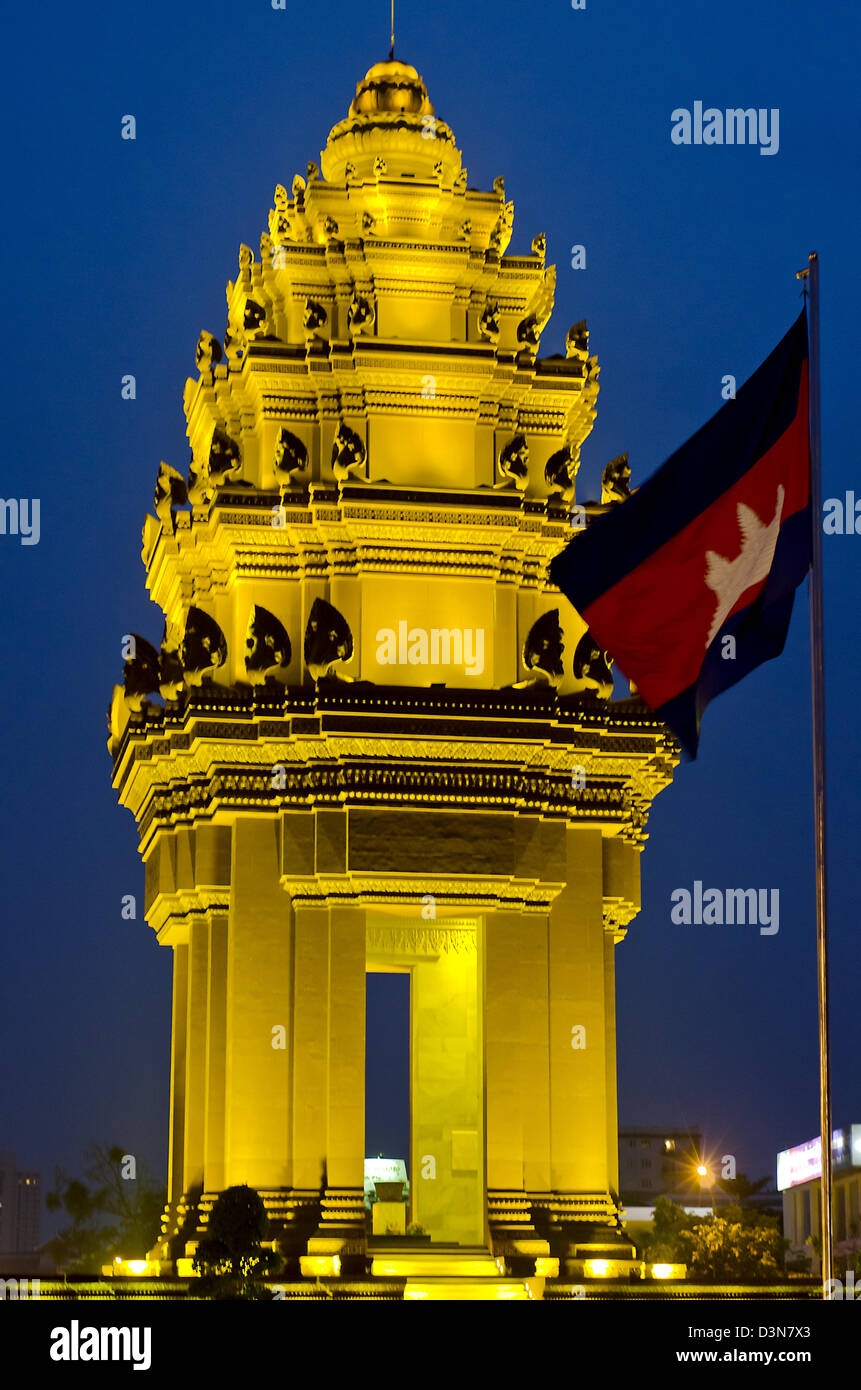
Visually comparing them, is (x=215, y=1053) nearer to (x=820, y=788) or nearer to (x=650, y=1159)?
(x=820, y=788)

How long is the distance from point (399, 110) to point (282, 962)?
49.9ft

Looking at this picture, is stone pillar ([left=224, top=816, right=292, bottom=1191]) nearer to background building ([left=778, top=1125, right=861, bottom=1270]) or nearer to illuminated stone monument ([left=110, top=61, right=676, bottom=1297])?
illuminated stone monument ([left=110, top=61, right=676, bottom=1297])

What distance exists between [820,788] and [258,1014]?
52.3ft

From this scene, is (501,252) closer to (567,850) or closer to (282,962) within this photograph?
(567,850)

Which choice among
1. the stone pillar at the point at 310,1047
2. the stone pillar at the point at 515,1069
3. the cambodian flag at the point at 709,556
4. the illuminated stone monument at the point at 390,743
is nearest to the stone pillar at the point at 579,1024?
the illuminated stone monument at the point at 390,743

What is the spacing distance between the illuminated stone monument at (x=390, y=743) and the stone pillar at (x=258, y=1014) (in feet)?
0.15

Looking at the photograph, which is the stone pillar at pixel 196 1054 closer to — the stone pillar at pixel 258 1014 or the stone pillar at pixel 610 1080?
the stone pillar at pixel 258 1014

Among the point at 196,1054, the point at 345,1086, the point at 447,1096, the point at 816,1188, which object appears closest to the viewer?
the point at 345,1086

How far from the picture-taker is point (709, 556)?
75.9ft

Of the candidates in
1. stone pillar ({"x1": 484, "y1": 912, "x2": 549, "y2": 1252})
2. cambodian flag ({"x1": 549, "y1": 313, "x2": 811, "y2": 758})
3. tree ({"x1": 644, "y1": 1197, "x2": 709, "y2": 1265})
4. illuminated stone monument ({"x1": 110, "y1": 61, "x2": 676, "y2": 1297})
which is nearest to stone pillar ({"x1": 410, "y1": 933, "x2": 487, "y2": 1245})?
illuminated stone monument ({"x1": 110, "y1": 61, "x2": 676, "y2": 1297})

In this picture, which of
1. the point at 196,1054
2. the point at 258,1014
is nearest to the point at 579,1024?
the point at 258,1014

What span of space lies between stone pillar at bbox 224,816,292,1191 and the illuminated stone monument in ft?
0.15

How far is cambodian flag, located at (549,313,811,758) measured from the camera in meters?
22.5

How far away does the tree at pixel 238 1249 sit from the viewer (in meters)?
32.1
